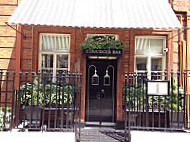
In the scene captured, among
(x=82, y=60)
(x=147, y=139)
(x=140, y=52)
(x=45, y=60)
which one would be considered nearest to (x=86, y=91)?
(x=82, y=60)

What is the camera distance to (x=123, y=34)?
685cm

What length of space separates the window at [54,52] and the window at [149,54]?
9.00 ft

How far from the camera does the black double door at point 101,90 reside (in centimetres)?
683

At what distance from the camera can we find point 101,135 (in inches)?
223

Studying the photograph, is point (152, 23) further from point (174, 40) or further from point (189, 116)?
point (189, 116)

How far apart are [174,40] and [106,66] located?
9.13ft

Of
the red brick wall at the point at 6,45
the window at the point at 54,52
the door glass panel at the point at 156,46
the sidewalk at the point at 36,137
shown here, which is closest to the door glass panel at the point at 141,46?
the door glass panel at the point at 156,46

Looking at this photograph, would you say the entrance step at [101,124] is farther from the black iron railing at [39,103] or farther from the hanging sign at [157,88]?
the hanging sign at [157,88]

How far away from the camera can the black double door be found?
683 cm

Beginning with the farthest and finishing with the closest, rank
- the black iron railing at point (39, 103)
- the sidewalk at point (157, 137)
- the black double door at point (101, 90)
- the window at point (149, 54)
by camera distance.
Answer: the window at point (149, 54), the black double door at point (101, 90), the black iron railing at point (39, 103), the sidewalk at point (157, 137)

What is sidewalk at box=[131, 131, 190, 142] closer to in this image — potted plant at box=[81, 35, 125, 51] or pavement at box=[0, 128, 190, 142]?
pavement at box=[0, 128, 190, 142]

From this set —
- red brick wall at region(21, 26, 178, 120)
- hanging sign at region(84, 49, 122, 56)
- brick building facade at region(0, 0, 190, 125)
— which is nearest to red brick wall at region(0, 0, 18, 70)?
brick building facade at region(0, 0, 190, 125)

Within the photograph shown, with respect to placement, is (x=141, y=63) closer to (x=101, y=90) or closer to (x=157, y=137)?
(x=101, y=90)

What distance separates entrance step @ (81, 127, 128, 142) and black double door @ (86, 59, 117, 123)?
1.84 ft
